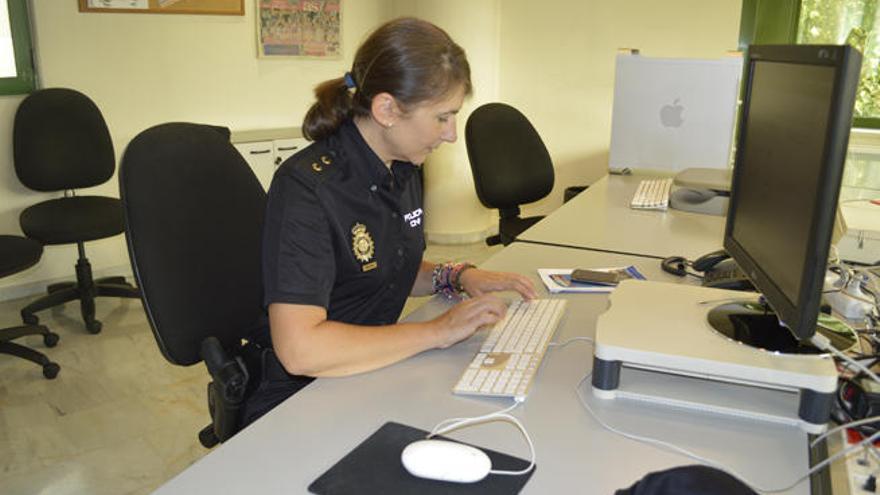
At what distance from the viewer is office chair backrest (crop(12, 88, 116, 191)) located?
3.13 m

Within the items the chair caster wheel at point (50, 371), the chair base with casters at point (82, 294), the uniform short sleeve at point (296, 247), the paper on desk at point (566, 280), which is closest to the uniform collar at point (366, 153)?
the uniform short sleeve at point (296, 247)

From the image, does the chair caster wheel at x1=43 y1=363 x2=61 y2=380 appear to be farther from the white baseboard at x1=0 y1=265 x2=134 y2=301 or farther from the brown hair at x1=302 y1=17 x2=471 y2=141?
the brown hair at x1=302 y1=17 x2=471 y2=141

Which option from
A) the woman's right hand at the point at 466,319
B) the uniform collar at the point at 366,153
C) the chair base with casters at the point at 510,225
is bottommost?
the chair base with casters at the point at 510,225

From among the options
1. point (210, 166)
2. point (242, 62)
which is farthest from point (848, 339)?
point (242, 62)

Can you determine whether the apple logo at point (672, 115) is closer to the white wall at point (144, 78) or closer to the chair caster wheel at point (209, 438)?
the chair caster wheel at point (209, 438)

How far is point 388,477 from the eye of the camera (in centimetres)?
90

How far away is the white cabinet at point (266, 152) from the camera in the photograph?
12.6 ft

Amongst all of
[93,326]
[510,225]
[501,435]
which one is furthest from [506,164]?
[501,435]

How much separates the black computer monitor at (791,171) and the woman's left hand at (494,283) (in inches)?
16.1

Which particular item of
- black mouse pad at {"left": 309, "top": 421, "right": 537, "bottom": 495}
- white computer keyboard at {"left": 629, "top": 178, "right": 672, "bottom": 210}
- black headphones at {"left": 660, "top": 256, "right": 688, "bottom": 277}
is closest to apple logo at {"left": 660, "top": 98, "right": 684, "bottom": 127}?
white computer keyboard at {"left": 629, "top": 178, "right": 672, "bottom": 210}

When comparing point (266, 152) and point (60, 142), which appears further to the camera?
point (266, 152)

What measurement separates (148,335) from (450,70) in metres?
2.32

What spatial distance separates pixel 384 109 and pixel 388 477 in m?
0.65

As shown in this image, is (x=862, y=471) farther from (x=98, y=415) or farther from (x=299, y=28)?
(x=299, y=28)
